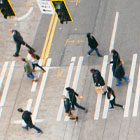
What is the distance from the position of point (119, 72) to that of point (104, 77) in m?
1.54

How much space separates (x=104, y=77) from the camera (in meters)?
18.6

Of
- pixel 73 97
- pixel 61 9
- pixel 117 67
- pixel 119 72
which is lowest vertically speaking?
pixel 73 97

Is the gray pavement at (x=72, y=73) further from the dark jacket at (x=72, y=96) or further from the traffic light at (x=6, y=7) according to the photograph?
the traffic light at (x=6, y=7)

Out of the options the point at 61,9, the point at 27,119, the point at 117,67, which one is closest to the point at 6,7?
the point at 61,9

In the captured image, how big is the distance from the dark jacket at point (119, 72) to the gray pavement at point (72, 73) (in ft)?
2.71

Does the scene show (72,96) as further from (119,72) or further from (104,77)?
(104,77)

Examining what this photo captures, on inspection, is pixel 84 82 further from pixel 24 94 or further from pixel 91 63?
pixel 24 94

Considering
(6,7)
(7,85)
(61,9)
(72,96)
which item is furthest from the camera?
(7,85)

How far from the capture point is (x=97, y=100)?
1778cm

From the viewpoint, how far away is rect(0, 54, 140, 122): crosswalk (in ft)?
56.6

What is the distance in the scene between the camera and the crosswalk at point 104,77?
679 inches

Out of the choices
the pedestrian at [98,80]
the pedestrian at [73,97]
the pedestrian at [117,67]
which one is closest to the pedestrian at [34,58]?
the pedestrian at [73,97]

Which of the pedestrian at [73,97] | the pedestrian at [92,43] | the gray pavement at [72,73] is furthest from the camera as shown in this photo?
the pedestrian at [92,43]

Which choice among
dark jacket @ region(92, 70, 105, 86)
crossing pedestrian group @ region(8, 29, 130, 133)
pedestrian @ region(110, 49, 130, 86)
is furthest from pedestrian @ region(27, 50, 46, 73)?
pedestrian @ region(110, 49, 130, 86)
